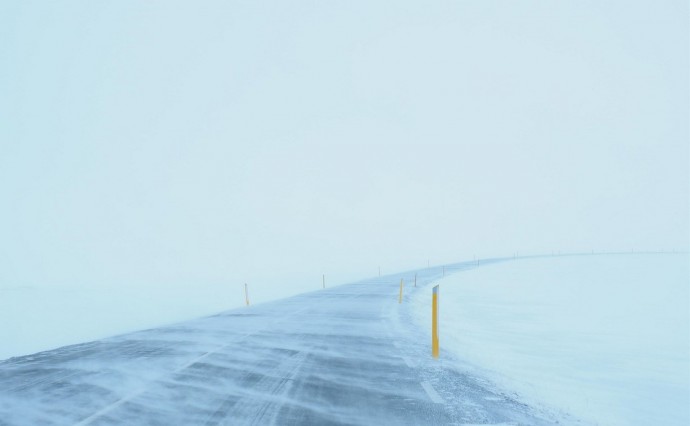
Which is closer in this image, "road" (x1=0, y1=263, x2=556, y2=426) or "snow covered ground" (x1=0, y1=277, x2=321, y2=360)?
"road" (x1=0, y1=263, x2=556, y2=426)

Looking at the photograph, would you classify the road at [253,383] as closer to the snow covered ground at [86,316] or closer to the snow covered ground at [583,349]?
the snow covered ground at [583,349]

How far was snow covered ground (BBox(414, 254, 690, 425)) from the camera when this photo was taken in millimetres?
7688

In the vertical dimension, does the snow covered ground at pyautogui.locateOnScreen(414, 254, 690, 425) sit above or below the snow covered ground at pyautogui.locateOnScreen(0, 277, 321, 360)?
below

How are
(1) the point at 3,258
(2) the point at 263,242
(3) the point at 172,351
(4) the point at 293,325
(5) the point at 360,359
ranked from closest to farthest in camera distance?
(5) the point at 360,359 < (3) the point at 172,351 < (4) the point at 293,325 < (1) the point at 3,258 < (2) the point at 263,242

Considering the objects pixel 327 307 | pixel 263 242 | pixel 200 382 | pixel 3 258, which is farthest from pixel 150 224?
pixel 200 382

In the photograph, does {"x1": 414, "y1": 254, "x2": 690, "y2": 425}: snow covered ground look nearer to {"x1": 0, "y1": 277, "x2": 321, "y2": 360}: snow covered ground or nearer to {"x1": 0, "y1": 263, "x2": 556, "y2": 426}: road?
{"x1": 0, "y1": 263, "x2": 556, "y2": 426}: road

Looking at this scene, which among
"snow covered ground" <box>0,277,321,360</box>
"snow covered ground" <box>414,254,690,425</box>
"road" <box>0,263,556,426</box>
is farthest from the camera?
"snow covered ground" <box>0,277,321,360</box>

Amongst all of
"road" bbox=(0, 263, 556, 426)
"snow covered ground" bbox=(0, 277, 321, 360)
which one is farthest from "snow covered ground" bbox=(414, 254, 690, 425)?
"snow covered ground" bbox=(0, 277, 321, 360)

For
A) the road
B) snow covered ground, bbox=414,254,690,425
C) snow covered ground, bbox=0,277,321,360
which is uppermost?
snow covered ground, bbox=0,277,321,360

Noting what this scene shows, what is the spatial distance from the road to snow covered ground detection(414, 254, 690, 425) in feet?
4.00

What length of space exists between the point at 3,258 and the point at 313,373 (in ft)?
392

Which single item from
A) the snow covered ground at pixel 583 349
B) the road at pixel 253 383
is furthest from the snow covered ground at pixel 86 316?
the snow covered ground at pixel 583 349

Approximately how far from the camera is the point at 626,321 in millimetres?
19484

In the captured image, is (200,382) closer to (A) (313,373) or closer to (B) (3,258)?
(A) (313,373)
